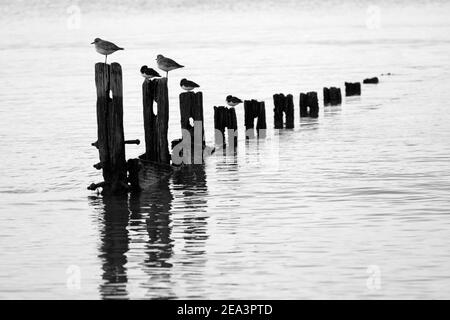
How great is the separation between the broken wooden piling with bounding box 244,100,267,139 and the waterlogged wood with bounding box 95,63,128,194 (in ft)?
30.0

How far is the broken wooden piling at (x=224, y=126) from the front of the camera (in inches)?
1054

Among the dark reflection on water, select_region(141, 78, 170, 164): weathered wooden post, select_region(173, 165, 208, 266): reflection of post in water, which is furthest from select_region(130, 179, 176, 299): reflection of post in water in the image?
select_region(141, 78, 170, 164): weathered wooden post

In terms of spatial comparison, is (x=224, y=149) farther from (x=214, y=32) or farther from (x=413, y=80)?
(x=214, y=32)

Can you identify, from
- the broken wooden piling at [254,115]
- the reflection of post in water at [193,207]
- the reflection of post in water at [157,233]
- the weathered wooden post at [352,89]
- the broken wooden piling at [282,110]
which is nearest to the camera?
the reflection of post in water at [157,233]

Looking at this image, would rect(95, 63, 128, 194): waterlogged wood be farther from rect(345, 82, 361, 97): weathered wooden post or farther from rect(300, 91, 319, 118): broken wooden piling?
rect(345, 82, 361, 97): weathered wooden post

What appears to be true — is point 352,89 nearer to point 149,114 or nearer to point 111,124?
point 149,114

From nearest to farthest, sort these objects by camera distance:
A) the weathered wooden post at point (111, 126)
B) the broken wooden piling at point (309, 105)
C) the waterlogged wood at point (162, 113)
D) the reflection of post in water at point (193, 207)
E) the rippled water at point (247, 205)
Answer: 1. the rippled water at point (247, 205)
2. the reflection of post in water at point (193, 207)
3. the weathered wooden post at point (111, 126)
4. the waterlogged wood at point (162, 113)
5. the broken wooden piling at point (309, 105)

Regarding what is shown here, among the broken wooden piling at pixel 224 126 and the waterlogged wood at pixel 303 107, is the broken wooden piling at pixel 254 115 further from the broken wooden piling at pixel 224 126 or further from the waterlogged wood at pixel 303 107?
the waterlogged wood at pixel 303 107

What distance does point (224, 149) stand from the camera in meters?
26.7

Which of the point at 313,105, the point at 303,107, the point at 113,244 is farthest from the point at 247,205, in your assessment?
the point at 313,105

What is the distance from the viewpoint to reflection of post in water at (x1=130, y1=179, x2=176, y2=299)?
45.4ft

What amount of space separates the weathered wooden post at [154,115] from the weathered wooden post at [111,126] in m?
1.58

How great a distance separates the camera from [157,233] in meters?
16.9

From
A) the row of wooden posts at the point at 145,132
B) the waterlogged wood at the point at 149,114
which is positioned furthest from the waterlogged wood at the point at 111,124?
the waterlogged wood at the point at 149,114
